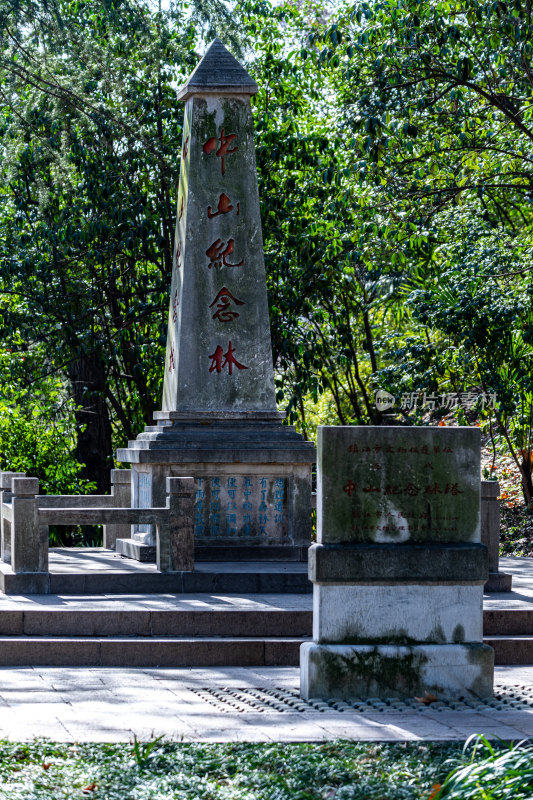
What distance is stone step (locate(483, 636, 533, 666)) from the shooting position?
809 centimetres

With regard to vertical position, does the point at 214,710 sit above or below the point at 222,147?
below

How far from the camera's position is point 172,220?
56.2 ft

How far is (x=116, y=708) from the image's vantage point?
6051 mm

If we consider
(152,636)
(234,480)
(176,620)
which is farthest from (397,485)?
(234,480)

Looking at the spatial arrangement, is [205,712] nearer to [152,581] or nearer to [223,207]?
[152,581]

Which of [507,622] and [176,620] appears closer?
[176,620]

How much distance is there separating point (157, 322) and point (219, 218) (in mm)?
5548

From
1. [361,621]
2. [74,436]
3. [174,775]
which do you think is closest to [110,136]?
[74,436]

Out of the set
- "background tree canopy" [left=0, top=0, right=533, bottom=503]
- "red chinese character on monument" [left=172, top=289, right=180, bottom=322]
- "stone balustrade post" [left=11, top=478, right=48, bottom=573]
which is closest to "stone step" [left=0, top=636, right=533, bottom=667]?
"stone balustrade post" [left=11, top=478, right=48, bottom=573]

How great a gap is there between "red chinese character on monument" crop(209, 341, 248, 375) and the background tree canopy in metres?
3.86

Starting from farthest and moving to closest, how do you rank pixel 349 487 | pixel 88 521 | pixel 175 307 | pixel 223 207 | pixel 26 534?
pixel 175 307 → pixel 223 207 → pixel 88 521 → pixel 26 534 → pixel 349 487

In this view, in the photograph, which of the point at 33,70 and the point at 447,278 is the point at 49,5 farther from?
the point at 447,278

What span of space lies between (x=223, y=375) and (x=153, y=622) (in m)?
4.12

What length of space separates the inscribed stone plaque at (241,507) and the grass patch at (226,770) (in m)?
6.44
